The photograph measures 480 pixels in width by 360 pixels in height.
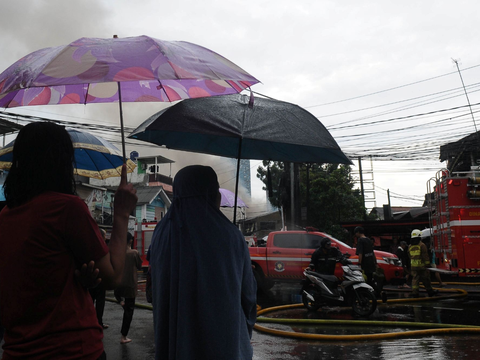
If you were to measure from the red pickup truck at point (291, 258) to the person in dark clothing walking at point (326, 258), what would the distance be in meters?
2.97

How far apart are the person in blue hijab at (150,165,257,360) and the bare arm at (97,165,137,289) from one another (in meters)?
0.43

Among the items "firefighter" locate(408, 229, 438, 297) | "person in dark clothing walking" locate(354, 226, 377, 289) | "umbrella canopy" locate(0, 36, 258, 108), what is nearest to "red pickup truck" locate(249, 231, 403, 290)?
"firefighter" locate(408, 229, 438, 297)

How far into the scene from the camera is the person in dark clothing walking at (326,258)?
10289 mm

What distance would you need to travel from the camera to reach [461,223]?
11.2 m

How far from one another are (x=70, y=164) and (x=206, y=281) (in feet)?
3.15

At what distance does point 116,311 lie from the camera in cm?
1062

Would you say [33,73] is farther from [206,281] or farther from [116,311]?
[116,311]

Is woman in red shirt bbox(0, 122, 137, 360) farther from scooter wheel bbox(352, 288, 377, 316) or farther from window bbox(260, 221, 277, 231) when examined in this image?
window bbox(260, 221, 277, 231)

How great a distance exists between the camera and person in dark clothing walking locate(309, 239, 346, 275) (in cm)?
1029

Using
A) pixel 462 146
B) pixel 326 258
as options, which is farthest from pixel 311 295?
pixel 462 146

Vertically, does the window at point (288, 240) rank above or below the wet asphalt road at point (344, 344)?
above

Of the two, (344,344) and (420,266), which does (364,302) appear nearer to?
(344,344)

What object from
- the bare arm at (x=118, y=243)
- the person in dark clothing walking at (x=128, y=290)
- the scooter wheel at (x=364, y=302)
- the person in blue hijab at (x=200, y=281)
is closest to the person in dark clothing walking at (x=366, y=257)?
the scooter wheel at (x=364, y=302)

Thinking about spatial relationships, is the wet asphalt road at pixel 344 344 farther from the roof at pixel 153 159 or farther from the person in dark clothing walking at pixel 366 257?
the roof at pixel 153 159
